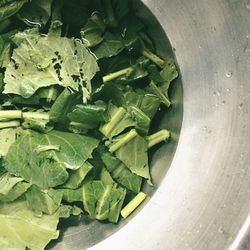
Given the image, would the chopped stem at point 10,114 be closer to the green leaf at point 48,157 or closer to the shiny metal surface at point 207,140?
the green leaf at point 48,157

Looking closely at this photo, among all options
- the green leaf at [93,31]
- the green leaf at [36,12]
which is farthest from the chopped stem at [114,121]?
the green leaf at [36,12]

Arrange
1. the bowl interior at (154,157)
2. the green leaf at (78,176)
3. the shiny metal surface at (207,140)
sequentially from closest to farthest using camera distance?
the shiny metal surface at (207,140)
the bowl interior at (154,157)
the green leaf at (78,176)

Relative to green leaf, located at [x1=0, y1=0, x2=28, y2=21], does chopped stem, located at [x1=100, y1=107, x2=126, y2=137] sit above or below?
below

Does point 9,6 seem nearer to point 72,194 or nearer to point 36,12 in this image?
point 36,12

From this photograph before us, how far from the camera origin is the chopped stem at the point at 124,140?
1.47 m

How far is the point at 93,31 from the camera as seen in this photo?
1.52 m

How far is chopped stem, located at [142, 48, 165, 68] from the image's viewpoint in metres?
1.48

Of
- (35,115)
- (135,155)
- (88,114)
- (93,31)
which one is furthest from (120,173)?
(93,31)

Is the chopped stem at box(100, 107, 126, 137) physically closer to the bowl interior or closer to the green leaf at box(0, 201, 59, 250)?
the bowl interior

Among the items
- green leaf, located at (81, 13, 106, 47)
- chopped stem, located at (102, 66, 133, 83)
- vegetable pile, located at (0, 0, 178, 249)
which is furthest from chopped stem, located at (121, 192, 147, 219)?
green leaf, located at (81, 13, 106, 47)

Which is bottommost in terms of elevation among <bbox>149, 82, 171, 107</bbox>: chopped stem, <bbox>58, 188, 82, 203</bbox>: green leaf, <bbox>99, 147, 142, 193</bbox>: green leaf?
<bbox>58, 188, 82, 203</bbox>: green leaf

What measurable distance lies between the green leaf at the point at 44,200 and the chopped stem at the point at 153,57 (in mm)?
478

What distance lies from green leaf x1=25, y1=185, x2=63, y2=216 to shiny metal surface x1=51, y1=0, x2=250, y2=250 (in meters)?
0.26

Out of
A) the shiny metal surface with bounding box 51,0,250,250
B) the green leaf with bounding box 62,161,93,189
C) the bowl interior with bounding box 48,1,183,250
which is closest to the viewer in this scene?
the shiny metal surface with bounding box 51,0,250,250
